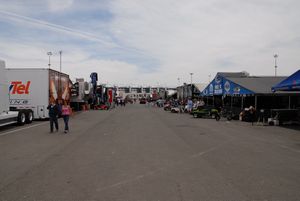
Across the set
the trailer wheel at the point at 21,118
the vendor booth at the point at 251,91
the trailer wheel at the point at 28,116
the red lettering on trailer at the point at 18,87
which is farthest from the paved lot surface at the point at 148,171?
the vendor booth at the point at 251,91

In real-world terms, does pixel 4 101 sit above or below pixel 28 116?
above

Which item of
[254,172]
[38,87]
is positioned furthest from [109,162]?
[38,87]

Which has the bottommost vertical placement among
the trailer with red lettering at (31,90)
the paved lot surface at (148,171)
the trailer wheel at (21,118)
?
the paved lot surface at (148,171)

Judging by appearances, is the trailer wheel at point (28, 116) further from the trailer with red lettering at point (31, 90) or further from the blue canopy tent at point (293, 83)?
the blue canopy tent at point (293, 83)

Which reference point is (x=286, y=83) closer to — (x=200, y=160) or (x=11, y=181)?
(x=200, y=160)

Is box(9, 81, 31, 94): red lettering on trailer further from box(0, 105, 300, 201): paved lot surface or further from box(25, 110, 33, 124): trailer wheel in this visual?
box(0, 105, 300, 201): paved lot surface

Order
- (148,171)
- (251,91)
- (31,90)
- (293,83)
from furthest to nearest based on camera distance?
(251,91), (31,90), (293,83), (148,171)

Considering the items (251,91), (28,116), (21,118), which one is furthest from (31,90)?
(251,91)

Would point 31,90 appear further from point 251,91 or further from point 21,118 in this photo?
point 251,91


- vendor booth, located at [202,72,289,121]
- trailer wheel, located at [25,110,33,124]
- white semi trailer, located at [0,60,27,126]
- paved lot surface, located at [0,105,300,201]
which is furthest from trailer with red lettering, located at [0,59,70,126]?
vendor booth, located at [202,72,289,121]

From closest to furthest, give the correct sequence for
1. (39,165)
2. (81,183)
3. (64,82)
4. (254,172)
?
(81,183), (254,172), (39,165), (64,82)

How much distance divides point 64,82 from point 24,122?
7851mm

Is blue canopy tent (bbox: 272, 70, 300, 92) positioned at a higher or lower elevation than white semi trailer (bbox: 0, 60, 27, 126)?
higher

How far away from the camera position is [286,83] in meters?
18.0
